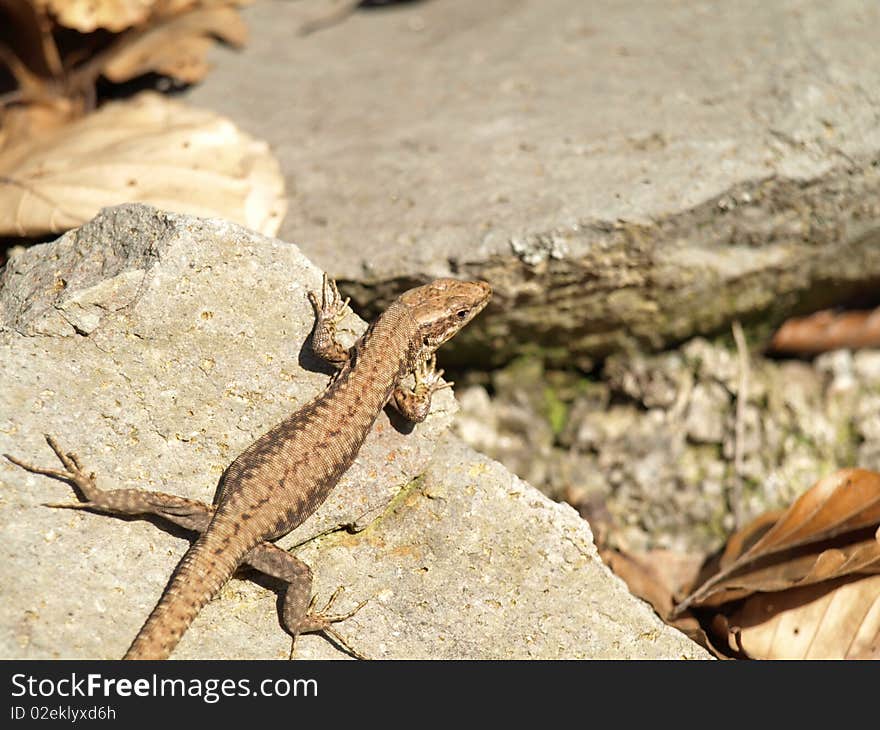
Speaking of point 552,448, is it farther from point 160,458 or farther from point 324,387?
point 160,458

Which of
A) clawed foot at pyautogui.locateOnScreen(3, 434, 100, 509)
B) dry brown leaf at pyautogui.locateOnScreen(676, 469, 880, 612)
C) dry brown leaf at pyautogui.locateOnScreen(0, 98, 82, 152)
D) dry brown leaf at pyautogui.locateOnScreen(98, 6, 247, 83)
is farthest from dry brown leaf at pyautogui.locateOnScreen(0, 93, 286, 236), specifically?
dry brown leaf at pyautogui.locateOnScreen(676, 469, 880, 612)

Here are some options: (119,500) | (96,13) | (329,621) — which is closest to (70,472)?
(119,500)

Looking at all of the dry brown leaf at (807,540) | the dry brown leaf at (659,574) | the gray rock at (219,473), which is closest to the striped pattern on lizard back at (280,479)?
the gray rock at (219,473)

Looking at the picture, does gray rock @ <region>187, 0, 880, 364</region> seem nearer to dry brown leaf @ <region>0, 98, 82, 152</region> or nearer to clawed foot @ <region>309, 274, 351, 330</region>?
clawed foot @ <region>309, 274, 351, 330</region>

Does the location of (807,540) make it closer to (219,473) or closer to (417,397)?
(417,397)

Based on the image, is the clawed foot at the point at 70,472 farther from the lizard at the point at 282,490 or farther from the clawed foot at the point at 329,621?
the clawed foot at the point at 329,621
